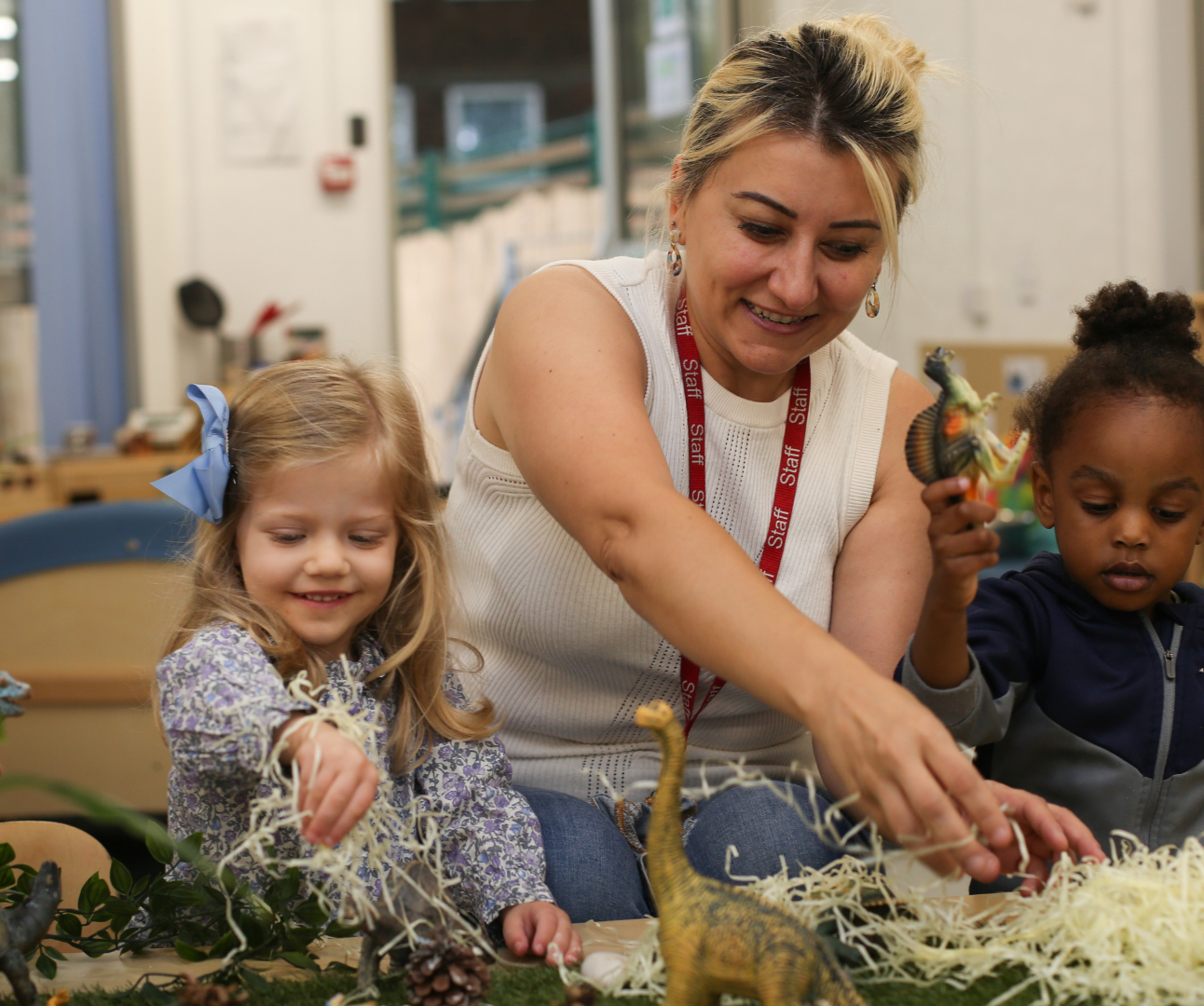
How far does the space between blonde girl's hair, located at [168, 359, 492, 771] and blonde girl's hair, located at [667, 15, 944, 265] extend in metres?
0.41

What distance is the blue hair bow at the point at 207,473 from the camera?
106 cm

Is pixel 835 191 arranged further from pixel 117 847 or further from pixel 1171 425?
→ pixel 117 847

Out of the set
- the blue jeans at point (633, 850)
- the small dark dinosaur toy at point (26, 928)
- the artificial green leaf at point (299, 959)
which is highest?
the small dark dinosaur toy at point (26, 928)

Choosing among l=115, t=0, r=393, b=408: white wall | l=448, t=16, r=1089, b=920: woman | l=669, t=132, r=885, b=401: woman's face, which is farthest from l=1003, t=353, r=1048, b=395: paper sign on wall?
l=669, t=132, r=885, b=401: woman's face

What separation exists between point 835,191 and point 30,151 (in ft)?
11.6

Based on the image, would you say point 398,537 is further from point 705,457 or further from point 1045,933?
point 1045,933

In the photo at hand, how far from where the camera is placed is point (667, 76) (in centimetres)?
427

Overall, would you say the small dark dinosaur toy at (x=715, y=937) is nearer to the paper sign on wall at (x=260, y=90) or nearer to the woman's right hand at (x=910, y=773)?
the woman's right hand at (x=910, y=773)

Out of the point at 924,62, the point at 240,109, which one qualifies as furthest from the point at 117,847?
the point at 240,109

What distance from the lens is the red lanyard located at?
1280 millimetres

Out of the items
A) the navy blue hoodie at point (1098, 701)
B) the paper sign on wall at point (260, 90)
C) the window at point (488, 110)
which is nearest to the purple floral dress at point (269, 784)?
the navy blue hoodie at point (1098, 701)

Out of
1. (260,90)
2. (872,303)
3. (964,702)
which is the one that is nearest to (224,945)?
(964,702)

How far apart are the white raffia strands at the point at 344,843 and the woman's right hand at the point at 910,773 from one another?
324 mm

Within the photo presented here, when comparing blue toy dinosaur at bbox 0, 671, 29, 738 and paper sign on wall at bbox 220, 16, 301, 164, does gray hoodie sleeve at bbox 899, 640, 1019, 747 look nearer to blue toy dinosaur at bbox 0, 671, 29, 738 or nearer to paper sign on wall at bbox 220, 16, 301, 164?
blue toy dinosaur at bbox 0, 671, 29, 738
